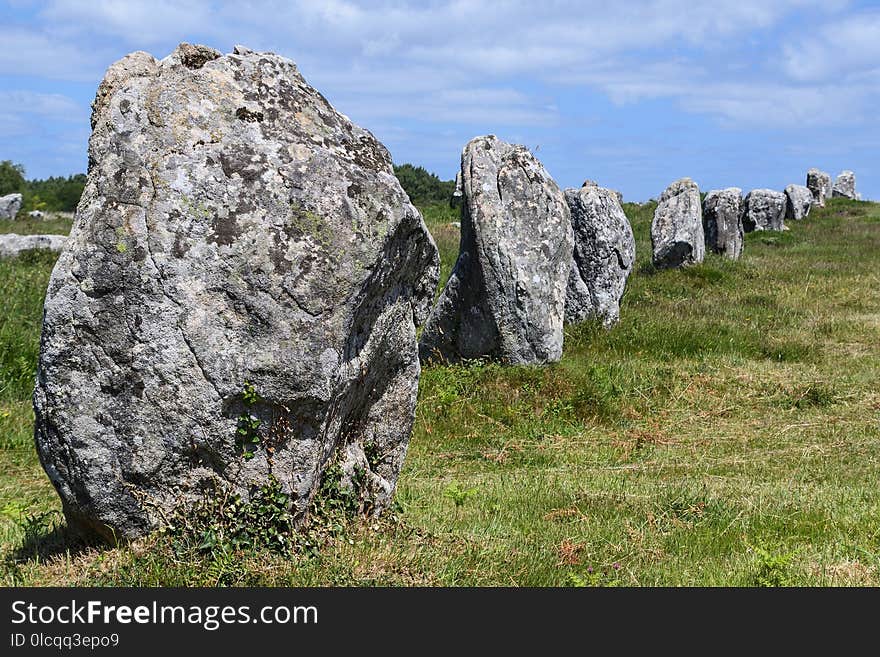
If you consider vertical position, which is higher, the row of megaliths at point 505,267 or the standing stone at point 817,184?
the standing stone at point 817,184

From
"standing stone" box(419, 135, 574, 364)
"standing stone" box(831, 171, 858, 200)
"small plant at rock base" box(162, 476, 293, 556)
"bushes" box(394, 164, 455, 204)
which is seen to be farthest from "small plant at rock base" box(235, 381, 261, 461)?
"standing stone" box(831, 171, 858, 200)

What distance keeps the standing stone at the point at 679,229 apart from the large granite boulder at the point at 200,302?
1718 cm

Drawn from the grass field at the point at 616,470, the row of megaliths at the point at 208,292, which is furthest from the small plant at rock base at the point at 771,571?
the row of megaliths at the point at 208,292

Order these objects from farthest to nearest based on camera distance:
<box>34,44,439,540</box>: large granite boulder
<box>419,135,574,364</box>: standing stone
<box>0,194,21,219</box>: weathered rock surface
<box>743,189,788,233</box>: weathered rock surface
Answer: <box>0,194,21,219</box>: weathered rock surface → <box>743,189,788,233</box>: weathered rock surface → <box>419,135,574,364</box>: standing stone → <box>34,44,439,540</box>: large granite boulder

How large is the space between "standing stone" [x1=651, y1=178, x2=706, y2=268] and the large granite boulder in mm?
17180

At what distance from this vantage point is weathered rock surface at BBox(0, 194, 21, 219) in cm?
3628

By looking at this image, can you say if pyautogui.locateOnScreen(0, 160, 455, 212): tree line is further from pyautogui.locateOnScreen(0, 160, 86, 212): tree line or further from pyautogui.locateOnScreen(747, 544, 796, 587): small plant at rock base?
pyautogui.locateOnScreen(747, 544, 796, 587): small plant at rock base

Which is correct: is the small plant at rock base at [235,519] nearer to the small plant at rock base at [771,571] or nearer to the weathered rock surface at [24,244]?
the small plant at rock base at [771,571]

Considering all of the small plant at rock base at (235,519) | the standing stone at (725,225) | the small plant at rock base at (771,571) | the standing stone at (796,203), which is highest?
the standing stone at (796,203)

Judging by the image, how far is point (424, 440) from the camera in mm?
9656

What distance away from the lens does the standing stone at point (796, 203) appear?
122 ft

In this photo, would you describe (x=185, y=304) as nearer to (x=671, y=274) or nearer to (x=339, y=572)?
(x=339, y=572)

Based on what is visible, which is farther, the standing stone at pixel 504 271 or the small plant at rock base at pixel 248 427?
the standing stone at pixel 504 271

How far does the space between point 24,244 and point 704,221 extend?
17720 millimetres
